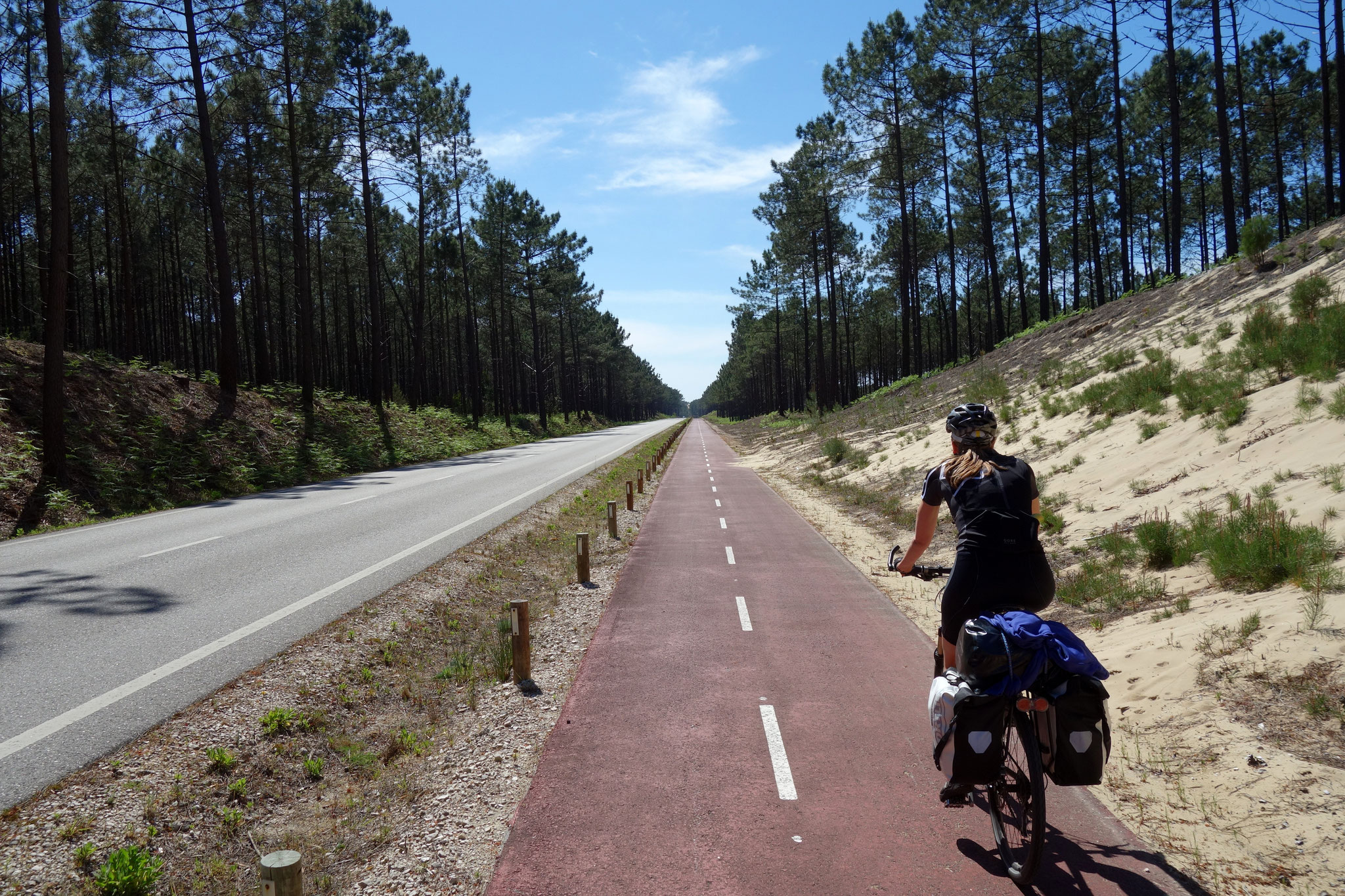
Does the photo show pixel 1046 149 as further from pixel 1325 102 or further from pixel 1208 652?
pixel 1208 652

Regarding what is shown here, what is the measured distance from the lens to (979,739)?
3.42 m

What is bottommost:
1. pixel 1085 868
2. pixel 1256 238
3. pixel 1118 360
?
pixel 1085 868

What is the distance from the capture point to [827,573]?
35.9 ft

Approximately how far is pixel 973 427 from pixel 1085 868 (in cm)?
238

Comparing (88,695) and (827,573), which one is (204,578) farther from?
(827,573)

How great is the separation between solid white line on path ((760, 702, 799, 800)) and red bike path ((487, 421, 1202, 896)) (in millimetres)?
23

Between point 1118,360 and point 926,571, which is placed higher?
point 1118,360

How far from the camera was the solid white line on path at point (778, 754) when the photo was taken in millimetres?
4500

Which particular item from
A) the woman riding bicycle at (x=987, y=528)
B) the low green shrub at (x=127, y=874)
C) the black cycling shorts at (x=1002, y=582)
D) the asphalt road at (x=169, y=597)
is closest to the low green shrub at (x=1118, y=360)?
the asphalt road at (x=169, y=597)

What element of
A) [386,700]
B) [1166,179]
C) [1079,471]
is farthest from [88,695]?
[1166,179]

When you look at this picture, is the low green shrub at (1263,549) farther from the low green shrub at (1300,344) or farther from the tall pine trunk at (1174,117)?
the tall pine trunk at (1174,117)

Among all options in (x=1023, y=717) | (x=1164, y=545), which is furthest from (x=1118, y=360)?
(x=1023, y=717)

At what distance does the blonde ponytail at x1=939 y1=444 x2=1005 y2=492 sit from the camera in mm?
3928

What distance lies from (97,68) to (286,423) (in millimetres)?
15639
